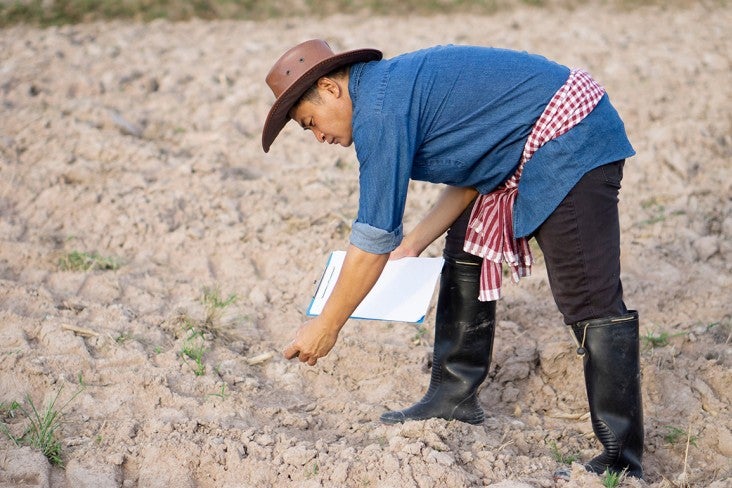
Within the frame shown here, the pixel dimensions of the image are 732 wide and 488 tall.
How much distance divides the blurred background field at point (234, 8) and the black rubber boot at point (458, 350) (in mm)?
6916

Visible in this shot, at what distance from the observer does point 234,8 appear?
986 cm

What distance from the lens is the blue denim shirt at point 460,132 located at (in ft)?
8.57

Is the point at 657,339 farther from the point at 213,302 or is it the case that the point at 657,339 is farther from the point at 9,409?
the point at 9,409

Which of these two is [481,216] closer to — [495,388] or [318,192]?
[495,388]

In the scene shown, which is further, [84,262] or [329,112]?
[84,262]

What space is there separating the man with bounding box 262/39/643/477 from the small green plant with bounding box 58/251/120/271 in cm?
203

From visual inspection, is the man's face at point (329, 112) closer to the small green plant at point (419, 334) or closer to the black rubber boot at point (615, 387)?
the black rubber boot at point (615, 387)

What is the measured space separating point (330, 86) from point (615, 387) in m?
1.33

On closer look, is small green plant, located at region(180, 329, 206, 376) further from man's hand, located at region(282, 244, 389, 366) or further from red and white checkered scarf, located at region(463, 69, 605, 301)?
red and white checkered scarf, located at region(463, 69, 605, 301)

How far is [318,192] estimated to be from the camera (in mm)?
5434

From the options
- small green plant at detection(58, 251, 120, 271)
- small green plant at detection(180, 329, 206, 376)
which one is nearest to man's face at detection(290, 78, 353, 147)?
small green plant at detection(180, 329, 206, 376)

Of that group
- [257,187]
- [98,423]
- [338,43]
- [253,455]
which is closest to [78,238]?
[257,187]

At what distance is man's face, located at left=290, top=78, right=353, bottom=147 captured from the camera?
2.73 m

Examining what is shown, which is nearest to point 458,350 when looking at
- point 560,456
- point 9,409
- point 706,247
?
→ point 560,456
